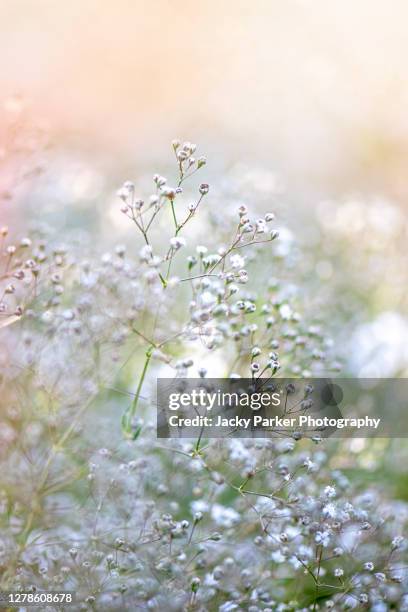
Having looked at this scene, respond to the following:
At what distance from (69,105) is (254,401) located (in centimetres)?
296

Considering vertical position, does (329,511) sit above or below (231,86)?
below

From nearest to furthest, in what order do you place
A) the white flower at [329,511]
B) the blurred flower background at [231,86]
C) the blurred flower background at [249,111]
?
1. the white flower at [329,511]
2. the blurred flower background at [249,111]
3. the blurred flower background at [231,86]

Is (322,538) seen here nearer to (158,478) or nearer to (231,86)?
(158,478)

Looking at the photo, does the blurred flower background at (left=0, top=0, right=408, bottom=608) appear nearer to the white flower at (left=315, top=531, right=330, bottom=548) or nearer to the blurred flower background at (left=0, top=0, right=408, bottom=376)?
the blurred flower background at (left=0, top=0, right=408, bottom=376)

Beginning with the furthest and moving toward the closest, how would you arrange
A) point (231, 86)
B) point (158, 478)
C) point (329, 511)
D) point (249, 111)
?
1. point (231, 86)
2. point (249, 111)
3. point (158, 478)
4. point (329, 511)

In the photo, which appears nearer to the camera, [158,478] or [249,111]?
[158,478]

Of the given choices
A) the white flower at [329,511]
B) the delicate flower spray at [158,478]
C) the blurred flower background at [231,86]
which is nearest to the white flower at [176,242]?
the delicate flower spray at [158,478]

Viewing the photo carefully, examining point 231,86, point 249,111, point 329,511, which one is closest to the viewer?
point 329,511

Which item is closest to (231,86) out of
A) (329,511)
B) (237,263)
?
(237,263)

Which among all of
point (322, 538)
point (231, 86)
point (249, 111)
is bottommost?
point (322, 538)

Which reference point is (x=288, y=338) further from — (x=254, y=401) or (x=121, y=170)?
(x=121, y=170)

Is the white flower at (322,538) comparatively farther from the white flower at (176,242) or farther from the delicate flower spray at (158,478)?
the white flower at (176,242)

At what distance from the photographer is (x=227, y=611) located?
122 centimetres

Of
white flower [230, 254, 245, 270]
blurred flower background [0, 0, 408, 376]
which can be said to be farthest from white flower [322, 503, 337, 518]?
blurred flower background [0, 0, 408, 376]
